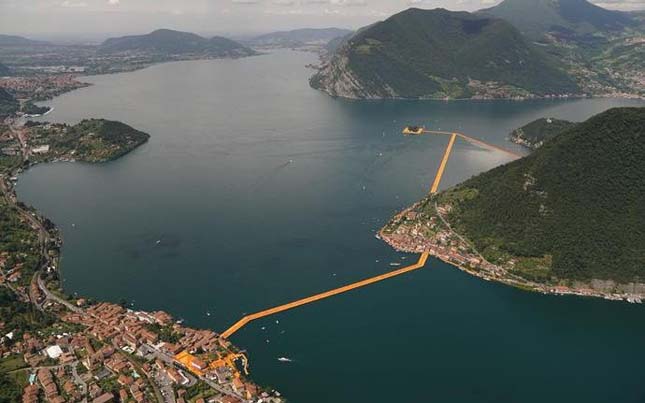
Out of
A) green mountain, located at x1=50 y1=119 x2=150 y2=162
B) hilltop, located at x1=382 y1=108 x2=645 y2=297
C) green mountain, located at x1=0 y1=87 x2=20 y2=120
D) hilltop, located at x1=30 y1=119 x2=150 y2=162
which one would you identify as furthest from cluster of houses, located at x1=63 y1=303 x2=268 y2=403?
green mountain, located at x1=0 y1=87 x2=20 y2=120

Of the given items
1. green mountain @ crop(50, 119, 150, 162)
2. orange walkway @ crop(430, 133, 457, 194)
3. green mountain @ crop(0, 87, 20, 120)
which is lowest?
orange walkway @ crop(430, 133, 457, 194)

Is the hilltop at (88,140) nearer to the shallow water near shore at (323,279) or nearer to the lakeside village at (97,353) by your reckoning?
the shallow water near shore at (323,279)

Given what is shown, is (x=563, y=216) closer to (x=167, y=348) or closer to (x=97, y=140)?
(x=167, y=348)

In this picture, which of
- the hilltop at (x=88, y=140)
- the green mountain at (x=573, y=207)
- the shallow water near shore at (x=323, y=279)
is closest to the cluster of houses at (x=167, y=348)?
the shallow water near shore at (x=323, y=279)

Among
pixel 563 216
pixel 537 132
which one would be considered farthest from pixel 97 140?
pixel 537 132

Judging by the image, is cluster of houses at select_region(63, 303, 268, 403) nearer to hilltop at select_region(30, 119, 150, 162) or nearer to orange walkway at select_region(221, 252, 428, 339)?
orange walkway at select_region(221, 252, 428, 339)

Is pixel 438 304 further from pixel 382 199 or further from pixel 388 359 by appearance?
pixel 382 199
